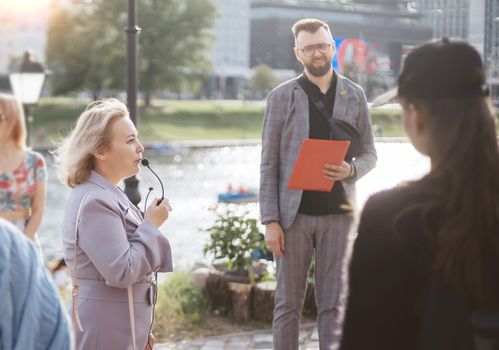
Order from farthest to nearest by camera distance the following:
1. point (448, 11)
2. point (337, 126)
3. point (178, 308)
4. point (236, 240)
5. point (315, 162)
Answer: point (448, 11)
point (236, 240)
point (178, 308)
point (337, 126)
point (315, 162)

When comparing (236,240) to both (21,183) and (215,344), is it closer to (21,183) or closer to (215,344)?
(215,344)

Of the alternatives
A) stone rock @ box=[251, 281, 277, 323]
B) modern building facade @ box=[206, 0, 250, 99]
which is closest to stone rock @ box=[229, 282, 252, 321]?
stone rock @ box=[251, 281, 277, 323]

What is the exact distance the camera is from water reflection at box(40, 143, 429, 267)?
5.09 meters

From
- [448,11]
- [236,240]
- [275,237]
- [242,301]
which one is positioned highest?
[448,11]

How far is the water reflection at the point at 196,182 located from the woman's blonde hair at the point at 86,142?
3.39ft

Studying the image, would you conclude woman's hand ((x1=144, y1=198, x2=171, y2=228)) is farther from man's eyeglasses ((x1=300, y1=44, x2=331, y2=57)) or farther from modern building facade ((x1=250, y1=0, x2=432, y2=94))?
modern building facade ((x1=250, y1=0, x2=432, y2=94))

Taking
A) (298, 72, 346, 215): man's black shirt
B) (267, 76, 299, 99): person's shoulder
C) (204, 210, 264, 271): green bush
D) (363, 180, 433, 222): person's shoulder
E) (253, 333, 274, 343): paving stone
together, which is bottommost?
(253, 333, 274, 343): paving stone

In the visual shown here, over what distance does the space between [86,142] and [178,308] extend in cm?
381

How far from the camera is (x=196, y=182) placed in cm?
4147

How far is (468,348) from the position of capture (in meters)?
1.86

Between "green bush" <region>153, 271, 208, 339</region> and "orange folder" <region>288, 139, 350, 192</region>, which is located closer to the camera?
"orange folder" <region>288, 139, 350, 192</region>

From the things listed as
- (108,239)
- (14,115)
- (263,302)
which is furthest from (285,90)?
(263,302)

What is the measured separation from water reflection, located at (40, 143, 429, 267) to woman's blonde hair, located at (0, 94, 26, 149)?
2195 millimetres

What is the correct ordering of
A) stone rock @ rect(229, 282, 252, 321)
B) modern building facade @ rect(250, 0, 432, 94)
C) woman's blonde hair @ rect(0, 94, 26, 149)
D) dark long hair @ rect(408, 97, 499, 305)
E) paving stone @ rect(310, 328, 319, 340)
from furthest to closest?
modern building facade @ rect(250, 0, 432, 94) → stone rock @ rect(229, 282, 252, 321) → paving stone @ rect(310, 328, 319, 340) → woman's blonde hair @ rect(0, 94, 26, 149) → dark long hair @ rect(408, 97, 499, 305)
